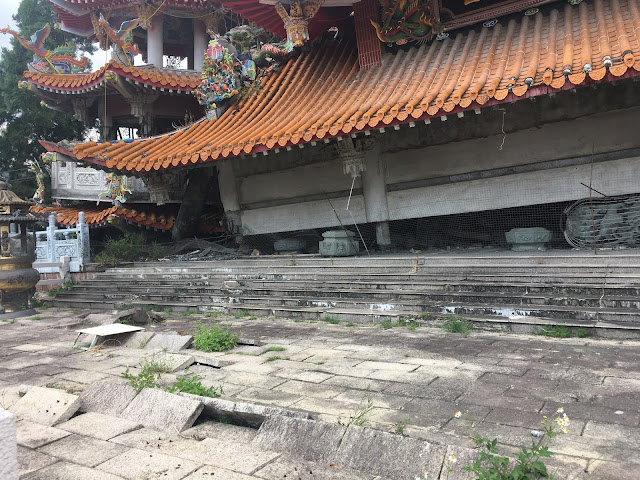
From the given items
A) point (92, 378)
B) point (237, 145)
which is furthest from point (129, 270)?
point (92, 378)

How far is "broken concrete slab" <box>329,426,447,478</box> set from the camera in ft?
7.68

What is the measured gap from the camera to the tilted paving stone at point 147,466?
254cm

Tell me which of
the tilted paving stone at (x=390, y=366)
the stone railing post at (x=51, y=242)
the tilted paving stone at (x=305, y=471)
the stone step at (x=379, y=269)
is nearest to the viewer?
the tilted paving stone at (x=305, y=471)

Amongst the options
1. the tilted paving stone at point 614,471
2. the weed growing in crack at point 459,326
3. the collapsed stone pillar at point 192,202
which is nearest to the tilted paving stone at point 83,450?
the tilted paving stone at point 614,471

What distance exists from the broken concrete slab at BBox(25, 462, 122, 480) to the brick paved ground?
1 cm

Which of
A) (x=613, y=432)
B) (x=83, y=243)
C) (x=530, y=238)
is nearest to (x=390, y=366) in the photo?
(x=613, y=432)

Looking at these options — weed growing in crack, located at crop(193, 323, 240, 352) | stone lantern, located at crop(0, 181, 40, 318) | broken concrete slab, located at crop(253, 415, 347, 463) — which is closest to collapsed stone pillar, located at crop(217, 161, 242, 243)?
stone lantern, located at crop(0, 181, 40, 318)

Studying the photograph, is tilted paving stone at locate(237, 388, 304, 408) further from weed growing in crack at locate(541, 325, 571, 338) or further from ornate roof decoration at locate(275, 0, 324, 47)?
ornate roof decoration at locate(275, 0, 324, 47)

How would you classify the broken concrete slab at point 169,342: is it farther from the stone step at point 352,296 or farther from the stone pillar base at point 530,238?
the stone pillar base at point 530,238

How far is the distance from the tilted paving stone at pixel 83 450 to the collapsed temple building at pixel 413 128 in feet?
18.2

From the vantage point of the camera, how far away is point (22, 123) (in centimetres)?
2014

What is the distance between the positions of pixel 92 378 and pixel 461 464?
12.1ft

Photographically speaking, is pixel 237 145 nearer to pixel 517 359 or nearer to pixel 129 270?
pixel 129 270

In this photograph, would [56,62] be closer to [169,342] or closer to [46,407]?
[169,342]
